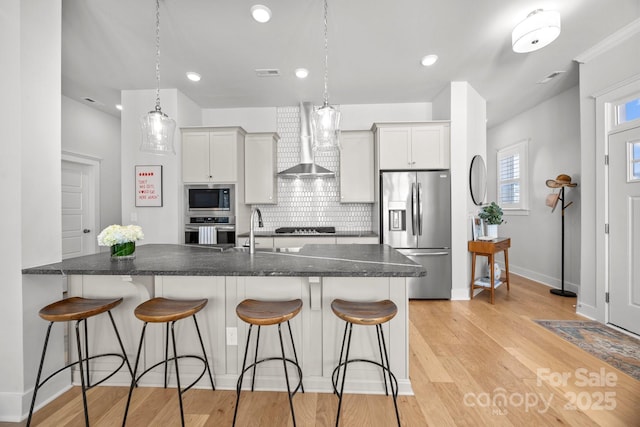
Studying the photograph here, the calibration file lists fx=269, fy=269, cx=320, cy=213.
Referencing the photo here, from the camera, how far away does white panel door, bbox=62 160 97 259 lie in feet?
13.0

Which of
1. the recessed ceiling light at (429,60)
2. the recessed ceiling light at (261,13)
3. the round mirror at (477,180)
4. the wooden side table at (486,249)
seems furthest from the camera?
the round mirror at (477,180)

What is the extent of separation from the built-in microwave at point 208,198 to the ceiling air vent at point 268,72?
1.58 meters

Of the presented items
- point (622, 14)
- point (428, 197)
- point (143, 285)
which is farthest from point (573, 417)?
point (622, 14)

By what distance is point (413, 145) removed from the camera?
3.77m

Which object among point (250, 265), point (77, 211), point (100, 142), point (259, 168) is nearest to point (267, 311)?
point (250, 265)

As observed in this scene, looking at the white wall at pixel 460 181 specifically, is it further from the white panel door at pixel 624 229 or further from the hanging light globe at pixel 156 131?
the hanging light globe at pixel 156 131

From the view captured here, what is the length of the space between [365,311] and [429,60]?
9.55 feet

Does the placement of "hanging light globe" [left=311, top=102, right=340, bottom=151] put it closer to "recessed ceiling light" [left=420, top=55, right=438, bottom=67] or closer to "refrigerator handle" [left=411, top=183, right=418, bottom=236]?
"recessed ceiling light" [left=420, top=55, right=438, bottom=67]

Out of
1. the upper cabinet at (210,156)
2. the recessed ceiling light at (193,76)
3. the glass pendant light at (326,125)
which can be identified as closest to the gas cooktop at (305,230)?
the upper cabinet at (210,156)

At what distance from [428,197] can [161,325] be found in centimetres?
327

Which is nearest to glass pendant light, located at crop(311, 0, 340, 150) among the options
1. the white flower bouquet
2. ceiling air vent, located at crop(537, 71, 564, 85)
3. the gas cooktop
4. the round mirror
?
the white flower bouquet

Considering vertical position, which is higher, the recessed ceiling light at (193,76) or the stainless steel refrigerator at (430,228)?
the recessed ceiling light at (193,76)

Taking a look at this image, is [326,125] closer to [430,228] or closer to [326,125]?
[326,125]

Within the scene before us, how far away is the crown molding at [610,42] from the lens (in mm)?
2448
